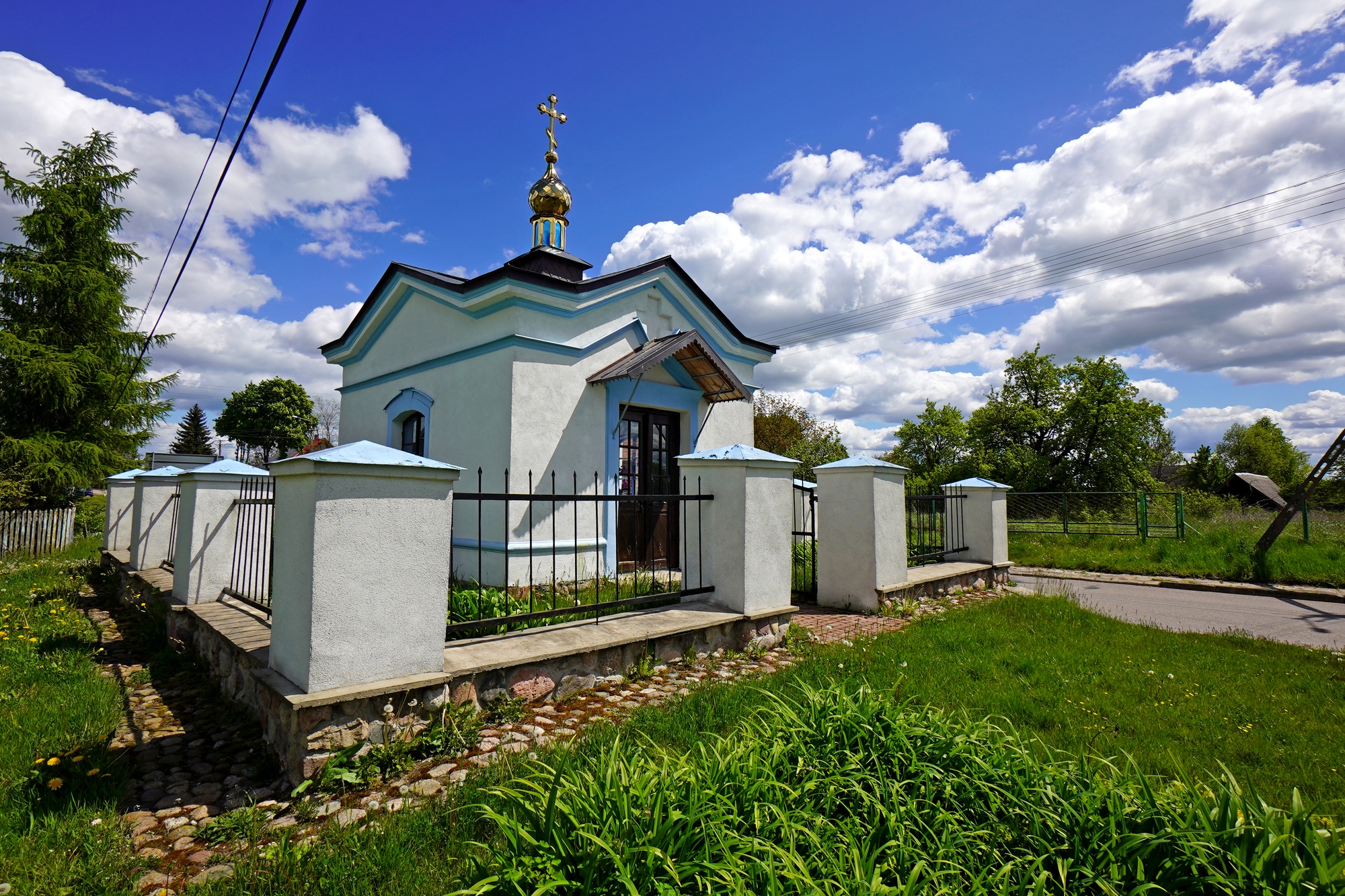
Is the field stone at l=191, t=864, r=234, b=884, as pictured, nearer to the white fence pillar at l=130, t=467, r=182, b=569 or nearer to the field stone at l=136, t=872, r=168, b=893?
the field stone at l=136, t=872, r=168, b=893

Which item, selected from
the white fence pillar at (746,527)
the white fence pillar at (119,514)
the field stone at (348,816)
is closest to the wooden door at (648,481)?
the white fence pillar at (746,527)

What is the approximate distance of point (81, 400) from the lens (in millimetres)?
13602

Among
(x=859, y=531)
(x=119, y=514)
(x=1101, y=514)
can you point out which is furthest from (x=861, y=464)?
(x=1101, y=514)

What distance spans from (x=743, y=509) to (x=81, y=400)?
53.4 feet

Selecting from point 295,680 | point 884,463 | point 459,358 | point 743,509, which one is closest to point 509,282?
point 459,358

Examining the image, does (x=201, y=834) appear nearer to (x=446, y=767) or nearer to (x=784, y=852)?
(x=446, y=767)

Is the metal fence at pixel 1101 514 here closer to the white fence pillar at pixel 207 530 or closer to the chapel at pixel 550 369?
the chapel at pixel 550 369

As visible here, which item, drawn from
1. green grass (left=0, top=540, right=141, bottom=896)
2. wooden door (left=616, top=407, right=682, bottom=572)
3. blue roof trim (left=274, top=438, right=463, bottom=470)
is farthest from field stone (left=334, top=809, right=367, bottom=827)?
wooden door (left=616, top=407, right=682, bottom=572)

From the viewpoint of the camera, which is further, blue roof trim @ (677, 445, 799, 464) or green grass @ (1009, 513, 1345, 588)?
green grass @ (1009, 513, 1345, 588)

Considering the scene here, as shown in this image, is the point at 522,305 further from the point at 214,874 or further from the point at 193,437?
the point at 193,437

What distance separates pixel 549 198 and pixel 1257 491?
32149 millimetres

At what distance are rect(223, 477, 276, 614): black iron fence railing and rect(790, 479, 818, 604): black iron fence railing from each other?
4785mm

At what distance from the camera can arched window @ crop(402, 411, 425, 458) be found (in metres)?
8.84

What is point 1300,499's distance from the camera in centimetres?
1033
